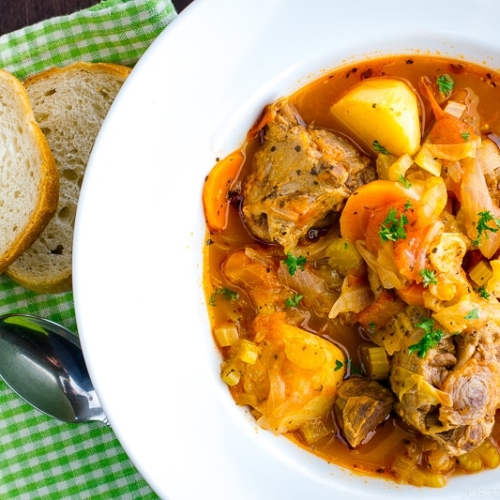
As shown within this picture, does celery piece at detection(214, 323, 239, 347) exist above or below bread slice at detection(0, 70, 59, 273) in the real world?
below

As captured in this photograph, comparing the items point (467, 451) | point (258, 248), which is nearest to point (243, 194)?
point (258, 248)

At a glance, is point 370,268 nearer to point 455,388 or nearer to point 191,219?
point 455,388

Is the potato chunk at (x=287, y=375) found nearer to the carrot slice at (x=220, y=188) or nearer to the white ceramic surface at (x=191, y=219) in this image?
the white ceramic surface at (x=191, y=219)

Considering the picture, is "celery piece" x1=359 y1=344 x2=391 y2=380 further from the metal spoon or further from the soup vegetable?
the metal spoon

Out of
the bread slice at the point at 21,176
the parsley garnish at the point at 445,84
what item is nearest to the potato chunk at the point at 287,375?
the bread slice at the point at 21,176

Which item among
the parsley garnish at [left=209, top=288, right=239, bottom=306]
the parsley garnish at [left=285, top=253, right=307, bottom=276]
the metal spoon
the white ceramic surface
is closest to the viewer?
the white ceramic surface

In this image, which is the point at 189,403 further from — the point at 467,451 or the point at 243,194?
the point at 467,451

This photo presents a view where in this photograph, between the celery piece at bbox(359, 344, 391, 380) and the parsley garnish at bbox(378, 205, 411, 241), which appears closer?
the parsley garnish at bbox(378, 205, 411, 241)

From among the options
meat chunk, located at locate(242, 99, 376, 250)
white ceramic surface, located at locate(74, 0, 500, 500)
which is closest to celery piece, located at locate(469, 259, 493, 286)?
meat chunk, located at locate(242, 99, 376, 250)
